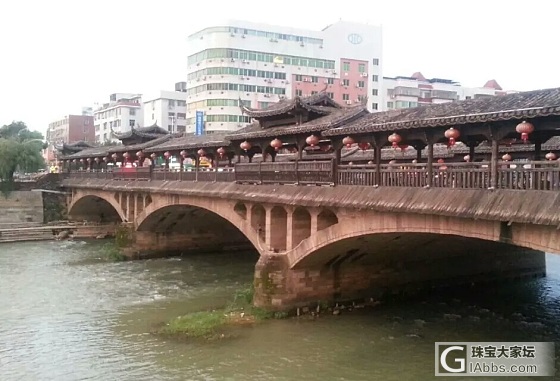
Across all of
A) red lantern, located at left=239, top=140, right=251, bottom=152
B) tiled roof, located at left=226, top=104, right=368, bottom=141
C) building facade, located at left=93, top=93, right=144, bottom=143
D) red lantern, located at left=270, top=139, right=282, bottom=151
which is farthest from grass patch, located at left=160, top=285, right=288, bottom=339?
building facade, located at left=93, top=93, right=144, bottom=143

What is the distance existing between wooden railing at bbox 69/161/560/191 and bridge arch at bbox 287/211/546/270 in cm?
111

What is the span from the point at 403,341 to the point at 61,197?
48445 mm

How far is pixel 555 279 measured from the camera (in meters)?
31.2

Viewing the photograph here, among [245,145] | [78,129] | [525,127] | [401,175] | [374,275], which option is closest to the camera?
[525,127]

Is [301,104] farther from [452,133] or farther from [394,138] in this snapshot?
[452,133]

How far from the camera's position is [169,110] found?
91.8 m

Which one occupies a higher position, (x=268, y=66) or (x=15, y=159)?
(x=268, y=66)

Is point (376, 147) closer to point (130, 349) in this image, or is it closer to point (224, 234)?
point (130, 349)

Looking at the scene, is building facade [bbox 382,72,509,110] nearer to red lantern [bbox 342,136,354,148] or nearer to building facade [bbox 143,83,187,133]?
building facade [bbox 143,83,187,133]

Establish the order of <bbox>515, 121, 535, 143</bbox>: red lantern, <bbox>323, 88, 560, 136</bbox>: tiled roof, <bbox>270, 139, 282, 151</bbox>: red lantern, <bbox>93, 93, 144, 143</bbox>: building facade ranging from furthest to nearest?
<bbox>93, 93, 144, 143</bbox>: building facade
<bbox>270, 139, 282, 151</bbox>: red lantern
<bbox>515, 121, 535, 143</bbox>: red lantern
<bbox>323, 88, 560, 136</bbox>: tiled roof

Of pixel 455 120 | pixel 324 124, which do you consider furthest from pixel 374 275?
pixel 455 120

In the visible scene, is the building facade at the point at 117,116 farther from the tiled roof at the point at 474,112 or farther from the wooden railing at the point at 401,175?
the tiled roof at the point at 474,112

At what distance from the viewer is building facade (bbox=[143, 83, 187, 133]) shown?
299ft

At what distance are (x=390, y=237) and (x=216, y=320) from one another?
7.23 metres
